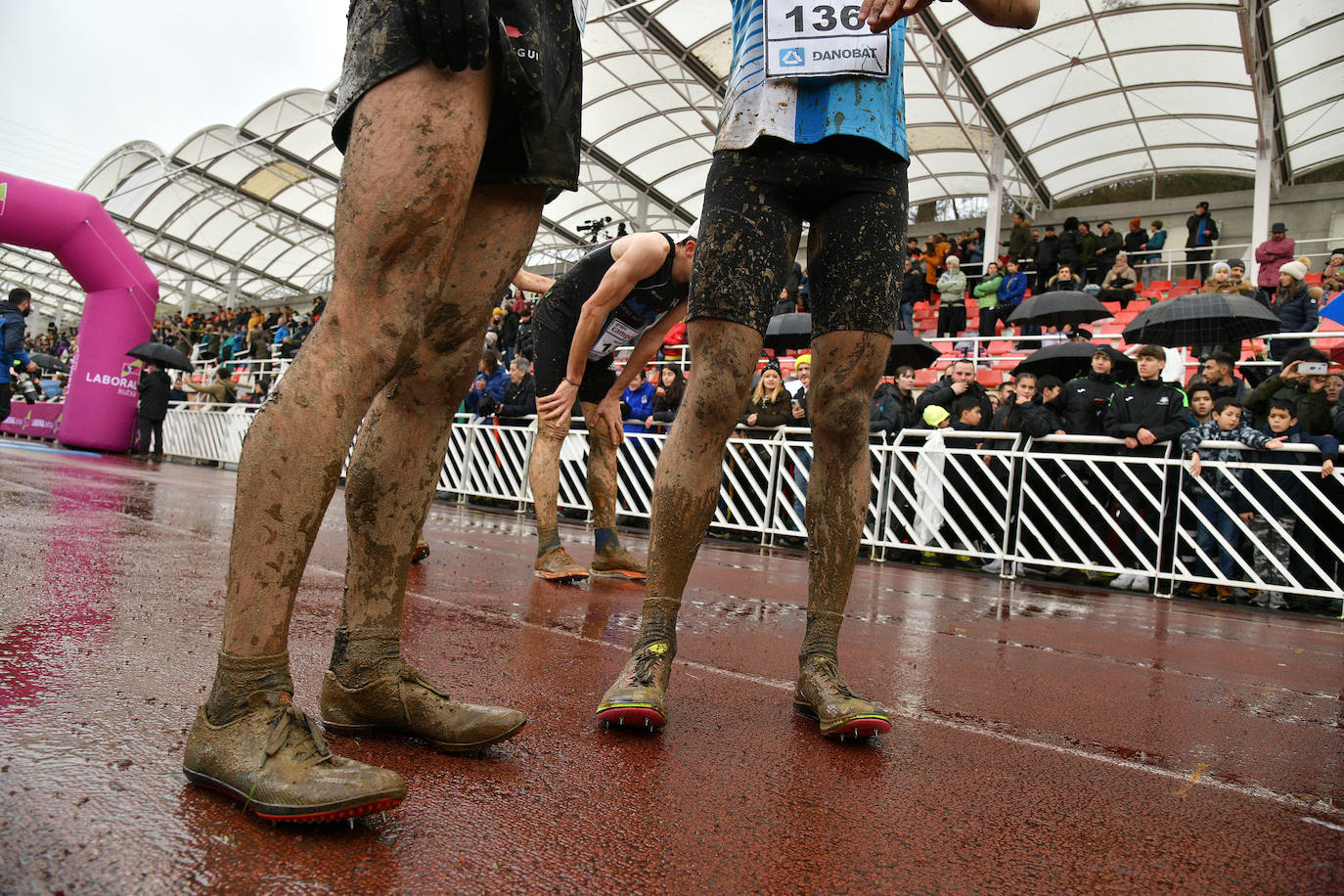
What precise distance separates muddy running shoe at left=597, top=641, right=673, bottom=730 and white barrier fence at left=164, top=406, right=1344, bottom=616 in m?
4.62

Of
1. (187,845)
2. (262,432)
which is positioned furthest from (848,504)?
(187,845)

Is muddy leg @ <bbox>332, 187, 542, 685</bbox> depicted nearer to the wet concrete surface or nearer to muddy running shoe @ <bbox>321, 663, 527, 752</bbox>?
muddy running shoe @ <bbox>321, 663, 527, 752</bbox>

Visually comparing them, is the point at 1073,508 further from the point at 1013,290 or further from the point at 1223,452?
the point at 1013,290

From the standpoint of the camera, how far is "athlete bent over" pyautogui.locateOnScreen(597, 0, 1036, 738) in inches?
80.4

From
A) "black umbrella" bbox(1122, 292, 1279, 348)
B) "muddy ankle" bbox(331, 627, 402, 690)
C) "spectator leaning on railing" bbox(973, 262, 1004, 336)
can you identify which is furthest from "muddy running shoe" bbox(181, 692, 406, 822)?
"spectator leaning on railing" bbox(973, 262, 1004, 336)

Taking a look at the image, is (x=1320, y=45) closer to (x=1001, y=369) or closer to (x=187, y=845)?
(x=1001, y=369)

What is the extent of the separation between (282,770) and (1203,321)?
9.99 meters

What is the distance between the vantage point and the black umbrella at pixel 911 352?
9.45m

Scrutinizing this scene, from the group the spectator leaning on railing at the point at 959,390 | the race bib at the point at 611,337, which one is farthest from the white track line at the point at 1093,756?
the spectator leaning on railing at the point at 959,390

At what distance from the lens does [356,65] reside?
1424 millimetres

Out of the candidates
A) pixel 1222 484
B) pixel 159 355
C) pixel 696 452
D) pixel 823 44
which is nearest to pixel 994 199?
pixel 1222 484

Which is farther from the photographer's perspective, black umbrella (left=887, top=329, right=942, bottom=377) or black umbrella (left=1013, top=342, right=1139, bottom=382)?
black umbrella (left=887, top=329, right=942, bottom=377)

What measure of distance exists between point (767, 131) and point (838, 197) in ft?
0.75

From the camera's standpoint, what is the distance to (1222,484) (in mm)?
6984
